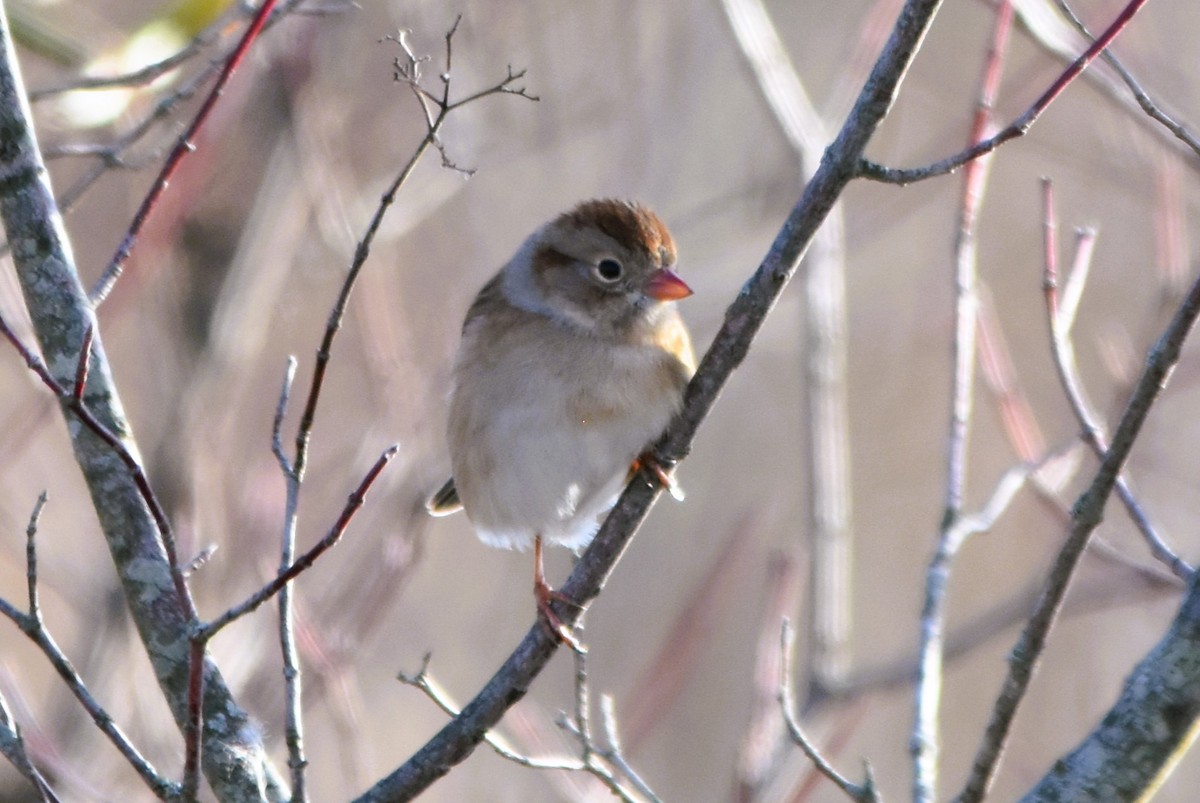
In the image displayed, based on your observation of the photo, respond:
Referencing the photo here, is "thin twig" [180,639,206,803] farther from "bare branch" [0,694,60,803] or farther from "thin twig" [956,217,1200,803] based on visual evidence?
"thin twig" [956,217,1200,803]

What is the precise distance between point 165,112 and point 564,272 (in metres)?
1.17

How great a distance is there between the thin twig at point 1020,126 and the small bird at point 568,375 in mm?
1016

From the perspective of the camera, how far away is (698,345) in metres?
4.93

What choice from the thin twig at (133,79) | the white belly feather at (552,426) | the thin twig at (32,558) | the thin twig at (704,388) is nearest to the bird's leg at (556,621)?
the thin twig at (704,388)

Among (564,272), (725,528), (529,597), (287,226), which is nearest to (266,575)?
(287,226)

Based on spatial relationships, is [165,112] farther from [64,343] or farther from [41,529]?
[41,529]

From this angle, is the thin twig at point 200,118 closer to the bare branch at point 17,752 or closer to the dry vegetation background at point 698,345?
the bare branch at point 17,752

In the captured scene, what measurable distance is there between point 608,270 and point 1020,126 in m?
1.50

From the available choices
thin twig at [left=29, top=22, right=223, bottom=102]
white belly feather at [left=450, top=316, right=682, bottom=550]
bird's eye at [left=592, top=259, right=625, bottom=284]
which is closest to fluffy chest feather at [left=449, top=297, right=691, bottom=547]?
white belly feather at [left=450, top=316, right=682, bottom=550]

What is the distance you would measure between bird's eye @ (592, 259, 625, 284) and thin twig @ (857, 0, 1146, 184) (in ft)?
4.10

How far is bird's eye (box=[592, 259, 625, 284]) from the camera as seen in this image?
3283mm

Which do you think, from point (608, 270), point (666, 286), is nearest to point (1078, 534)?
point (666, 286)

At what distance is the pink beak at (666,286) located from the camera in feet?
10.5

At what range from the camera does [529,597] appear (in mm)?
6336
